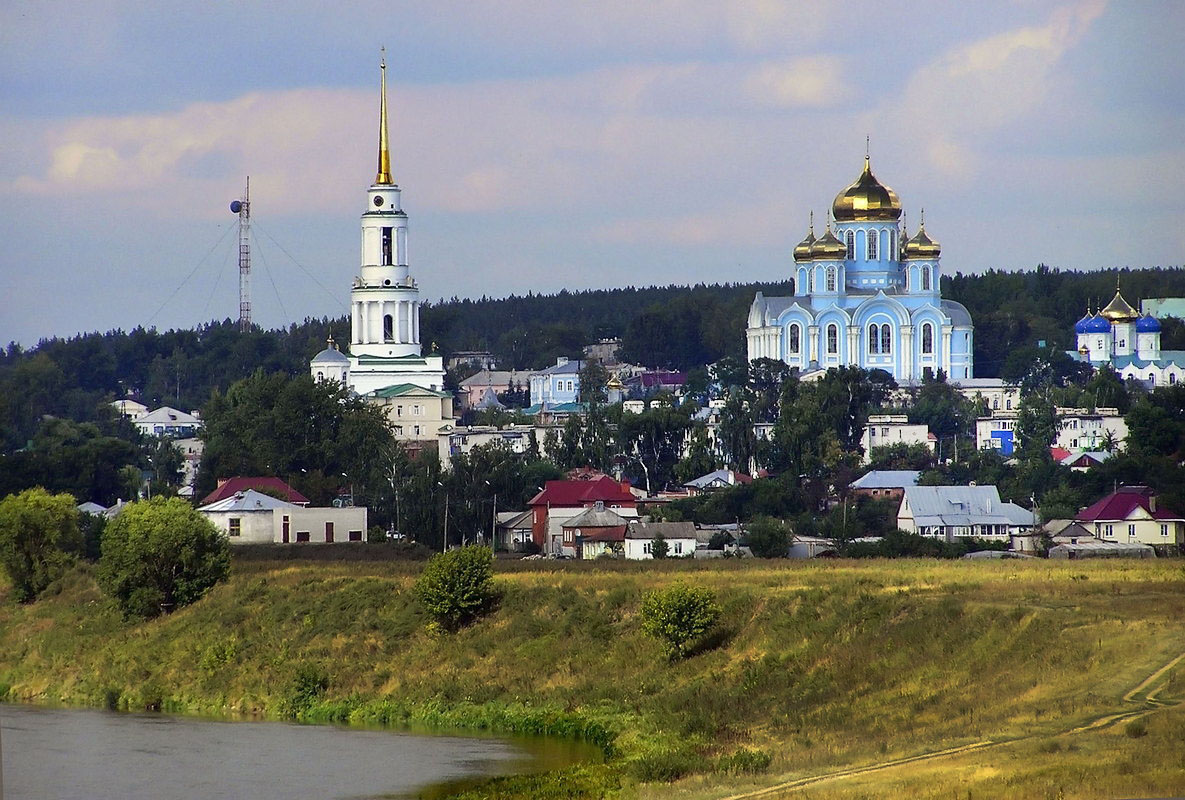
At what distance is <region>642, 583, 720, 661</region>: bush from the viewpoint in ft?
119

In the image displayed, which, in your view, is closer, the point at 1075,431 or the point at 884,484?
the point at 884,484

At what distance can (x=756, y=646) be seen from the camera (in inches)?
1412

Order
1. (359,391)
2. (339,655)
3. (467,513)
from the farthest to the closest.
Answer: (359,391)
(467,513)
(339,655)

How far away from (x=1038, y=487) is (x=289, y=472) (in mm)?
21514

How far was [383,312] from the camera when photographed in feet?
315

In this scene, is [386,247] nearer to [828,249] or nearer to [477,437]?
[477,437]

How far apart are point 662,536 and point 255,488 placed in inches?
439

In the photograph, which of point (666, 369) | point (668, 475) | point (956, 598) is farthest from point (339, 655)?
point (666, 369)

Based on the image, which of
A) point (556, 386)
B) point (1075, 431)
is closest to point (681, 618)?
point (1075, 431)

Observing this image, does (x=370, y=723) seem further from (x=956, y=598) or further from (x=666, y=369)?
(x=666, y=369)

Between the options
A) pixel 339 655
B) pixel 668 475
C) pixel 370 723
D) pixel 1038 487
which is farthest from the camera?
pixel 668 475

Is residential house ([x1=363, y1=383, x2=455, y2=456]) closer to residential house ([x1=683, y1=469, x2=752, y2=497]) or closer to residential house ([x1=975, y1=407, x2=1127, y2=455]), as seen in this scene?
residential house ([x1=683, y1=469, x2=752, y2=497])

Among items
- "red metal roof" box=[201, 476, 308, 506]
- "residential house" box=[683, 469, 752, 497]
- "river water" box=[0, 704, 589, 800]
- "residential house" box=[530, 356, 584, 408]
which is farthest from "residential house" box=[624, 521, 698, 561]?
"residential house" box=[530, 356, 584, 408]

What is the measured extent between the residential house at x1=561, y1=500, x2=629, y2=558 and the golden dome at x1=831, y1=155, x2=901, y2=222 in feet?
149
